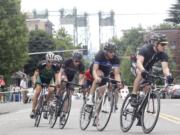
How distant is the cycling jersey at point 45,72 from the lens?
17222mm

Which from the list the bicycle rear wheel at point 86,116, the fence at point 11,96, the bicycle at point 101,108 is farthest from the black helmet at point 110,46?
the fence at point 11,96

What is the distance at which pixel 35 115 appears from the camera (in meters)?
17.7

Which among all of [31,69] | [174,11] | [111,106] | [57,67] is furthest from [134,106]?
[174,11]

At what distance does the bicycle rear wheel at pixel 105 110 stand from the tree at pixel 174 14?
392 ft

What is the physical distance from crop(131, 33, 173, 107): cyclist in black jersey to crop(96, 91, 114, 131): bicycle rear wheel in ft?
2.54

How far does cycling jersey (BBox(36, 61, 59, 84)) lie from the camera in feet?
56.5

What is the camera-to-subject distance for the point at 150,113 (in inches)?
512

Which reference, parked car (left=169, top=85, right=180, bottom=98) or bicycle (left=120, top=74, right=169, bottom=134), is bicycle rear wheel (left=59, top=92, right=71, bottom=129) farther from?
parked car (left=169, top=85, right=180, bottom=98)

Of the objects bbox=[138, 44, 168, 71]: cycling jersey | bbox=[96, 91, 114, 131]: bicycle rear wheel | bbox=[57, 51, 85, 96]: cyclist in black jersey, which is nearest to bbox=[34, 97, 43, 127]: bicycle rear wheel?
bbox=[57, 51, 85, 96]: cyclist in black jersey

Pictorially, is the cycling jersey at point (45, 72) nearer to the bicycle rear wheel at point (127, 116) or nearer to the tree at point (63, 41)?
the bicycle rear wheel at point (127, 116)

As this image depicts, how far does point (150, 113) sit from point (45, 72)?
4970 millimetres

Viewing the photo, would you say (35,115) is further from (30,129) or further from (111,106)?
(111,106)

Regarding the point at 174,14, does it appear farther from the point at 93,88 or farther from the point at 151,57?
the point at 151,57

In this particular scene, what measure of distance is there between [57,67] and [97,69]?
2.71m
